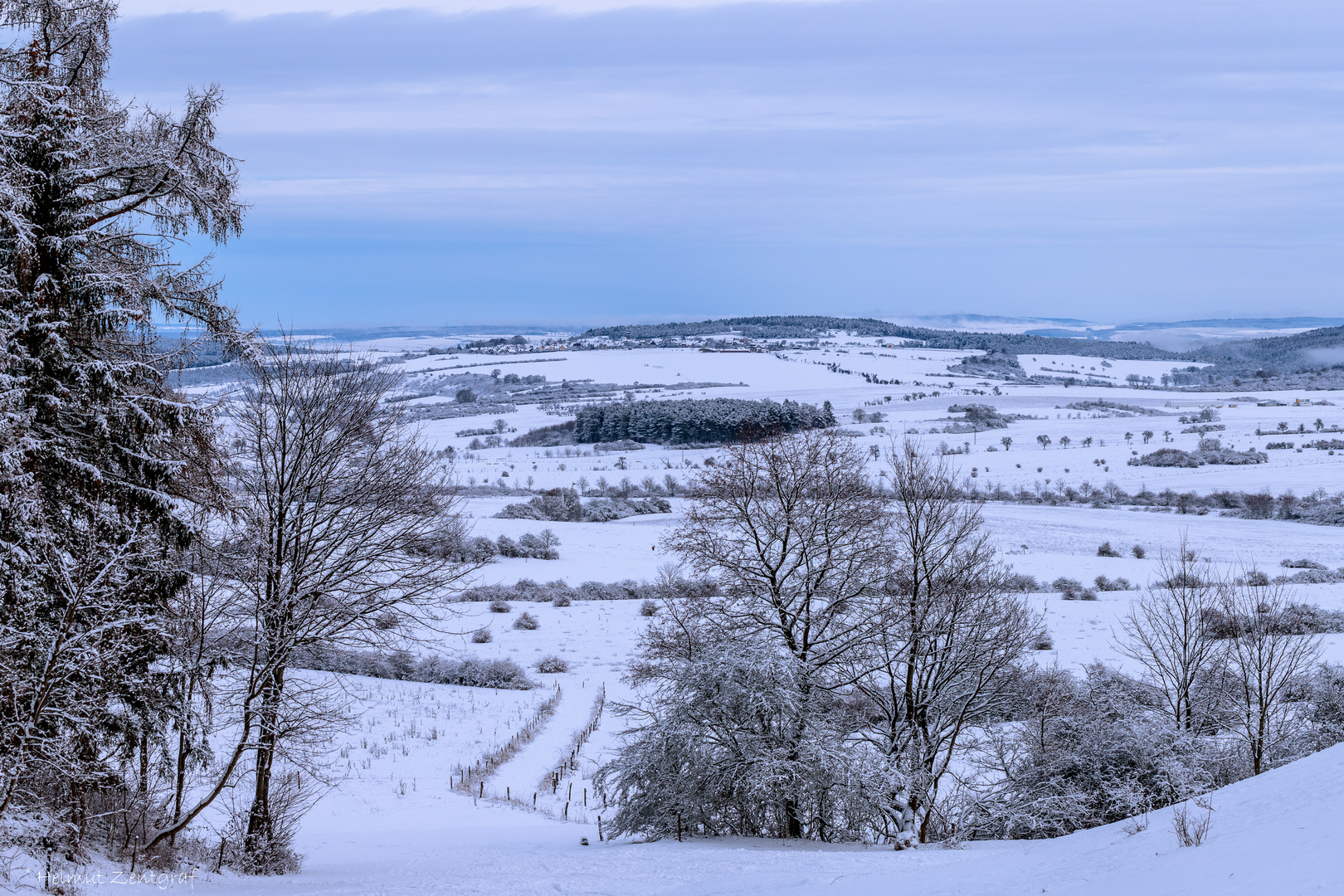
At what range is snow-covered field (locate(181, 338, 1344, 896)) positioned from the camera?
747cm

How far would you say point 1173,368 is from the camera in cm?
15888

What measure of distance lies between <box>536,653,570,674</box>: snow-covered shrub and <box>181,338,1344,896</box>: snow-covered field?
303mm

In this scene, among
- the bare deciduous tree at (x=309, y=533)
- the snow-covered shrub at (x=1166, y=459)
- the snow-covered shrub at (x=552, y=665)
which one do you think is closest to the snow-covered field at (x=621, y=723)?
the snow-covered shrub at (x=552, y=665)

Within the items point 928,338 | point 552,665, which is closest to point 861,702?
point 552,665

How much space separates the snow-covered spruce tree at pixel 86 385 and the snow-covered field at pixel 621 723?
2484mm

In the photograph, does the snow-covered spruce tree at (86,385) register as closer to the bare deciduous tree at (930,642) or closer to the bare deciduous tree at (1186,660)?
the bare deciduous tree at (930,642)

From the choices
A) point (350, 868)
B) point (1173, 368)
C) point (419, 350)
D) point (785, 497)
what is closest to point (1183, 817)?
point (785, 497)

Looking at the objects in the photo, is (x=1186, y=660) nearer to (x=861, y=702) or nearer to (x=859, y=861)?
(x=861, y=702)

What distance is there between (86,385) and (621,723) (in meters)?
16.9

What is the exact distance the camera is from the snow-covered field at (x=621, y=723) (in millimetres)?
7469

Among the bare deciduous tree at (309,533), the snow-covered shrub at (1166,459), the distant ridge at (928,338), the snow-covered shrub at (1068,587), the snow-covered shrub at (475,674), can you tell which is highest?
the distant ridge at (928,338)

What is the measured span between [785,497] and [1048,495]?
41908 mm

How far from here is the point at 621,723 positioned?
76.0ft

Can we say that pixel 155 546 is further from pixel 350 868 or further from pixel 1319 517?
pixel 1319 517
